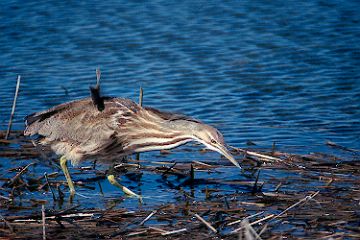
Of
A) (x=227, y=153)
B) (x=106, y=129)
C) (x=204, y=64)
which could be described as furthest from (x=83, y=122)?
(x=204, y=64)

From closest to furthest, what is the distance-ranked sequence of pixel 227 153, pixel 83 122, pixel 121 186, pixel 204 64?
pixel 227 153 < pixel 121 186 < pixel 83 122 < pixel 204 64

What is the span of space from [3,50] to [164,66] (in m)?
2.01

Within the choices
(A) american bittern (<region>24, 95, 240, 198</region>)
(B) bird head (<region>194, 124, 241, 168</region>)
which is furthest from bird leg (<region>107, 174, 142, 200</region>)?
(B) bird head (<region>194, 124, 241, 168</region>)

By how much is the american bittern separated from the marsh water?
11.9 inches

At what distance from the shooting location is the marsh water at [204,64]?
8219 millimetres

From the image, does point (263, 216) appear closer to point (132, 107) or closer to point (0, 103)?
point (132, 107)

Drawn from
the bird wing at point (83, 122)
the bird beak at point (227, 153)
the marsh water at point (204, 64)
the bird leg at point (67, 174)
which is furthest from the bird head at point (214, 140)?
the bird leg at point (67, 174)

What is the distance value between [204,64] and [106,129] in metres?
3.98

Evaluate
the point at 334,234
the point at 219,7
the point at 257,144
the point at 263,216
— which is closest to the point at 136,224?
the point at 263,216

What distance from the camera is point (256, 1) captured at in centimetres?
1280

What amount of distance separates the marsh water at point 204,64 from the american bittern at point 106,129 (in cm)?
30

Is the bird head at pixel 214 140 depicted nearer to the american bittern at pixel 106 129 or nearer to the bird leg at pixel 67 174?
the american bittern at pixel 106 129

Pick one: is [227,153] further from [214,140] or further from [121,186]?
[121,186]

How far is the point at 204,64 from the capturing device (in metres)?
10.4
